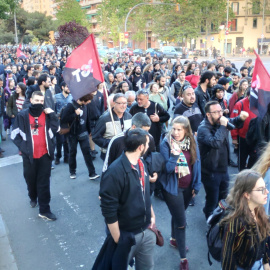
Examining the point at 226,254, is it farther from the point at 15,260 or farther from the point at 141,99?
the point at 141,99

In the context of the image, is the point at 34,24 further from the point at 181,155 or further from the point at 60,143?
the point at 181,155

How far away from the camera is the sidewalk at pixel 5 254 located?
4.17 m

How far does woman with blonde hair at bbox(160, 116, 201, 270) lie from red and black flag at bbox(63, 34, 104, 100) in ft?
4.99

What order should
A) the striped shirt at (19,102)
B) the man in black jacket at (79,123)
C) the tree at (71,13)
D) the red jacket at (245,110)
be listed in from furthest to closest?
the tree at (71,13)
the striped shirt at (19,102)
the man in black jacket at (79,123)
the red jacket at (245,110)

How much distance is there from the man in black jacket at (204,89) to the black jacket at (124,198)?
4402 millimetres

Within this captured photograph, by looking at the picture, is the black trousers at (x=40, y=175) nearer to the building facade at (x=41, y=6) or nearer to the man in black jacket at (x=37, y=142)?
the man in black jacket at (x=37, y=142)

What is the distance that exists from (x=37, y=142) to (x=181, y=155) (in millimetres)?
2301

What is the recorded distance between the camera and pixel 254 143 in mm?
5527

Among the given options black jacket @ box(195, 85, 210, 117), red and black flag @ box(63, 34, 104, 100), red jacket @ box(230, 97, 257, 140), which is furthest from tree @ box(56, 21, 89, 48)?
red and black flag @ box(63, 34, 104, 100)

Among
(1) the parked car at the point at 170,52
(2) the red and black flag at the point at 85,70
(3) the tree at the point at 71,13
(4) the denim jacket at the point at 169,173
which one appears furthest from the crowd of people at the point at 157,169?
(3) the tree at the point at 71,13

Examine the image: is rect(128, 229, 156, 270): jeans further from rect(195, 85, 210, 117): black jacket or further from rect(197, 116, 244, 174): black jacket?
rect(195, 85, 210, 117): black jacket

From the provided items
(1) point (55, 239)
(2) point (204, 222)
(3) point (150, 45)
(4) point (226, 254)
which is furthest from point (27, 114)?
(3) point (150, 45)

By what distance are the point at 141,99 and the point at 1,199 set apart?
3085 millimetres

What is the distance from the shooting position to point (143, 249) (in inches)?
126
